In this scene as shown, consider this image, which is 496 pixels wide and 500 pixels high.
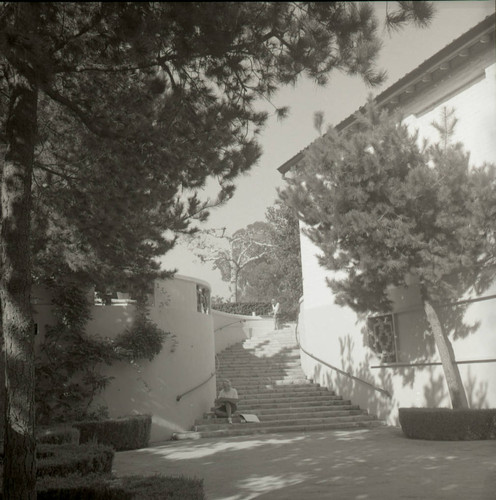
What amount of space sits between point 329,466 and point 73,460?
11.7 feet

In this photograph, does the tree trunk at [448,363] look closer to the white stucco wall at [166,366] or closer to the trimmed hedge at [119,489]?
the white stucco wall at [166,366]

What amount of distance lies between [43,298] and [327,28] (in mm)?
8943

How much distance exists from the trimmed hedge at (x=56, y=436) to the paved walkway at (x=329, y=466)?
883 millimetres

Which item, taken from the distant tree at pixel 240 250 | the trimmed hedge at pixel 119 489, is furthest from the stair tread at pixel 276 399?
the distant tree at pixel 240 250

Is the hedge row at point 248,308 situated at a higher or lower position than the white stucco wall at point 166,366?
higher

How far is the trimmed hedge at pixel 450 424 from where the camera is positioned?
10.7 metres

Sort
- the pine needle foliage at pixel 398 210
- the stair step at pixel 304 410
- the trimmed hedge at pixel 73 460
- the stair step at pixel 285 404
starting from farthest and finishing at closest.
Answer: the stair step at pixel 285 404, the stair step at pixel 304 410, the pine needle foliage at pixel 398 210, the trimmed hedge at pixel 73 460

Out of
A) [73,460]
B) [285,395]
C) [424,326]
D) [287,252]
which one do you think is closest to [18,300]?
[73,460]

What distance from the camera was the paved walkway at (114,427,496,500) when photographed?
6.65 metres

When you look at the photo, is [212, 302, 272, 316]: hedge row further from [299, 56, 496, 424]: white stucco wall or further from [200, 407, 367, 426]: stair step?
[200, 407, 367, 426]: stair step

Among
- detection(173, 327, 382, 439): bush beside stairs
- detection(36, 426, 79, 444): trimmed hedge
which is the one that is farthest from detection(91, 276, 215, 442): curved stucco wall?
detection(36, 426, 79, 444): trimmed hedge

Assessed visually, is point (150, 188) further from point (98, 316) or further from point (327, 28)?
point (98, 316)

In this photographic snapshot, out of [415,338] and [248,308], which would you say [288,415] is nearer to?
[415,338]

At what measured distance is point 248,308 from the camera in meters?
32.0
